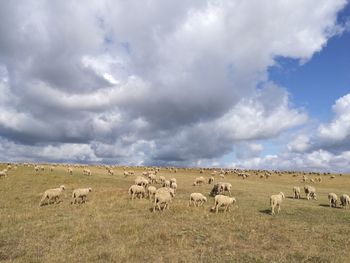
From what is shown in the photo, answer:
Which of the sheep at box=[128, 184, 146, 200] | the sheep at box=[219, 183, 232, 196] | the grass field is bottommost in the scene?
the grass field

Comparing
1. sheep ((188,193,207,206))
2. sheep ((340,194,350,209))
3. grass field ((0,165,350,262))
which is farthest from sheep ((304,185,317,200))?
sheep ((188,193,207,206))

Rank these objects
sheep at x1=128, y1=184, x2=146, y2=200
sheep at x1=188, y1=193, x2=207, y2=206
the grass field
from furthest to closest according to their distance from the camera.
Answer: sheep at x1=128, y1=184, x2=146, y2=200
sheep at x1=188, y1=193, x2=207, y2=206
the grass field

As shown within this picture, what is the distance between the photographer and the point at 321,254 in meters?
19.2

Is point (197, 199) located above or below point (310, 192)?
below

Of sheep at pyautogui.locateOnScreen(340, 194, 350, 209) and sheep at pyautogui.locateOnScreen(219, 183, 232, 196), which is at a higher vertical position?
sheep at pyautogui.locateOnScreen(219, 183, 232, 196)

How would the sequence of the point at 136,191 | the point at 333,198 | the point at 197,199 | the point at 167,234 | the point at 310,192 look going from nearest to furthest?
1. the point at 167,234
2. the point at 197,199
3. the point at 136,191
4. the point at 333,198
5. the point at 310,192

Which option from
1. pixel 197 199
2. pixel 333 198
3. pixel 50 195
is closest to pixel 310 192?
pixel 333 198

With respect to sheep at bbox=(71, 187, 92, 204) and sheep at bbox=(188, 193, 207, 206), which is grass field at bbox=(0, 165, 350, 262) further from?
sheep at bbox=(71, 187, 92, 204)

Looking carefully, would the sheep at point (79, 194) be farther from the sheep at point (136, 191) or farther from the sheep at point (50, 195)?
the sheep at point (136, 191)

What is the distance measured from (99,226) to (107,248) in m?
4.83

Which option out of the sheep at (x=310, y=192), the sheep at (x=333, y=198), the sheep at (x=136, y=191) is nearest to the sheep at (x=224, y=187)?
the sheep at (x=310, y=192)

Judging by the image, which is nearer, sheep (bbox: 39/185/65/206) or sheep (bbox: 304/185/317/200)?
sheep (bbox: 39/185/65/206)

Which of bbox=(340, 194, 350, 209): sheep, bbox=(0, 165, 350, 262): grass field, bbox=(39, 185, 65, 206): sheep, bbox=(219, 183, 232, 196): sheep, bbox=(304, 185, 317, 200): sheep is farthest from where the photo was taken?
bbox=(304, 185, 317, 200): sheep

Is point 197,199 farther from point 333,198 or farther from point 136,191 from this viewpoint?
point 333,198
